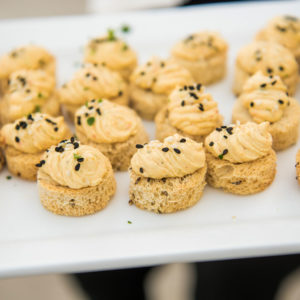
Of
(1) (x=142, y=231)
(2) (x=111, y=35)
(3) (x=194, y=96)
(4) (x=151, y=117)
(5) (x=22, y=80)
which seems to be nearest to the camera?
(1) (x=142, y=231)

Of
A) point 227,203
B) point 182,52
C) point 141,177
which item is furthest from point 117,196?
point 182,52

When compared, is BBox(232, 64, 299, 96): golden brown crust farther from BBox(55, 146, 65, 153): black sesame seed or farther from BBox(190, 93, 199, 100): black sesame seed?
BBox(55, 146, 65, 153): black sesame seed

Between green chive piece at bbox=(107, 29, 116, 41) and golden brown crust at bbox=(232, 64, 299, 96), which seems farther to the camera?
green chive piece at bbox=(107, 29, 116, 41)

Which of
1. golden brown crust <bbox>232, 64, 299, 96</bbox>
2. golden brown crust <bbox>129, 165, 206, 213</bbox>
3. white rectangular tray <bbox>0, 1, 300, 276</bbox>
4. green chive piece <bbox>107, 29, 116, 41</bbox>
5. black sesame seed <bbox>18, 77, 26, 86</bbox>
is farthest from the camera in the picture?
green chive piece <bbox>107, 29, 116, 41</bbox>

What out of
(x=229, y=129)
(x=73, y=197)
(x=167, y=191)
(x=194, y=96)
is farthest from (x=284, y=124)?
(x=73, y=197)

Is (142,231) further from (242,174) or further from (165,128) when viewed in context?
(165,128)

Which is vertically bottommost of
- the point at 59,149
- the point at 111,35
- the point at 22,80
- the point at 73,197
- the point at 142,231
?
the point at 142,231

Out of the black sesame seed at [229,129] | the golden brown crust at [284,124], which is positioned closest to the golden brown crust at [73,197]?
the black sesame seed at [229,129]

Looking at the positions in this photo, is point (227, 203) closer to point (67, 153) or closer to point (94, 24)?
point (67, 153)

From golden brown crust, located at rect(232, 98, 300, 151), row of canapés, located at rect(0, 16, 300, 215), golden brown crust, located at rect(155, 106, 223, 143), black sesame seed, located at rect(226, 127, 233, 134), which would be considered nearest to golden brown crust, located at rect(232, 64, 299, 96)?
row of canapés, located at rect(0, 16, 300, 215)
